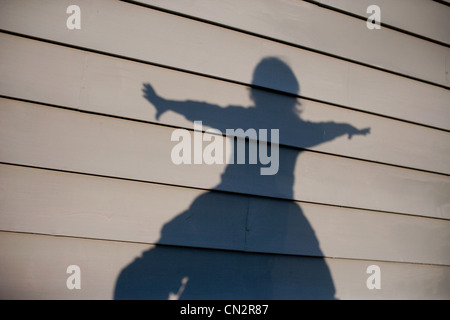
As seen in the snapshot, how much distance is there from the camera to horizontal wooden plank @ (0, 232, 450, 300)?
4.10 feet

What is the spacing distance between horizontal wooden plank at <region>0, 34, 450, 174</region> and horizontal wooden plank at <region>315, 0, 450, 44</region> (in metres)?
0.64

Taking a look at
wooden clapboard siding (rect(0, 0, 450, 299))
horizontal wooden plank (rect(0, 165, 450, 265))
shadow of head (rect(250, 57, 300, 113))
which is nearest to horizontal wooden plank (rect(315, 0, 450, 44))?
wooden clapboard siding (rect(0, 0, 450, 299))

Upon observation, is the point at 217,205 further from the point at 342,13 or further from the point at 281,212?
the point at 342,13

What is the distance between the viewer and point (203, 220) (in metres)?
1.45

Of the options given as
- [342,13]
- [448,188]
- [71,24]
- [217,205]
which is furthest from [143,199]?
[448,188]

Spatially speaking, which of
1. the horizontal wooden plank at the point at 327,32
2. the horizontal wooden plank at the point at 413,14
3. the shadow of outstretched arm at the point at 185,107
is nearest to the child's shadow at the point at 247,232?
the shadow of outstretched arm at the point at 185,107

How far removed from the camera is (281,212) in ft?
5.10

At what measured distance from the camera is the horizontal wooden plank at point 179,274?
1.25 m

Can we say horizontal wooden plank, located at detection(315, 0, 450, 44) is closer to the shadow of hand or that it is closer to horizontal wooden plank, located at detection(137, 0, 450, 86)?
horizontal wooden plank, located at detection(137, 0, 450, 86)

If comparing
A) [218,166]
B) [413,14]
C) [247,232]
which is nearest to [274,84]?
→ [218,166]

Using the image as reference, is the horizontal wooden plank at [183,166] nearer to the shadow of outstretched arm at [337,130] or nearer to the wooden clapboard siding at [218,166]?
the wooden clapboard siding at [218,166]

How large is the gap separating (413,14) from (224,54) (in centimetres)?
136

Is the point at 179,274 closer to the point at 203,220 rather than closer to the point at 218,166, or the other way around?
the point at 203,220
